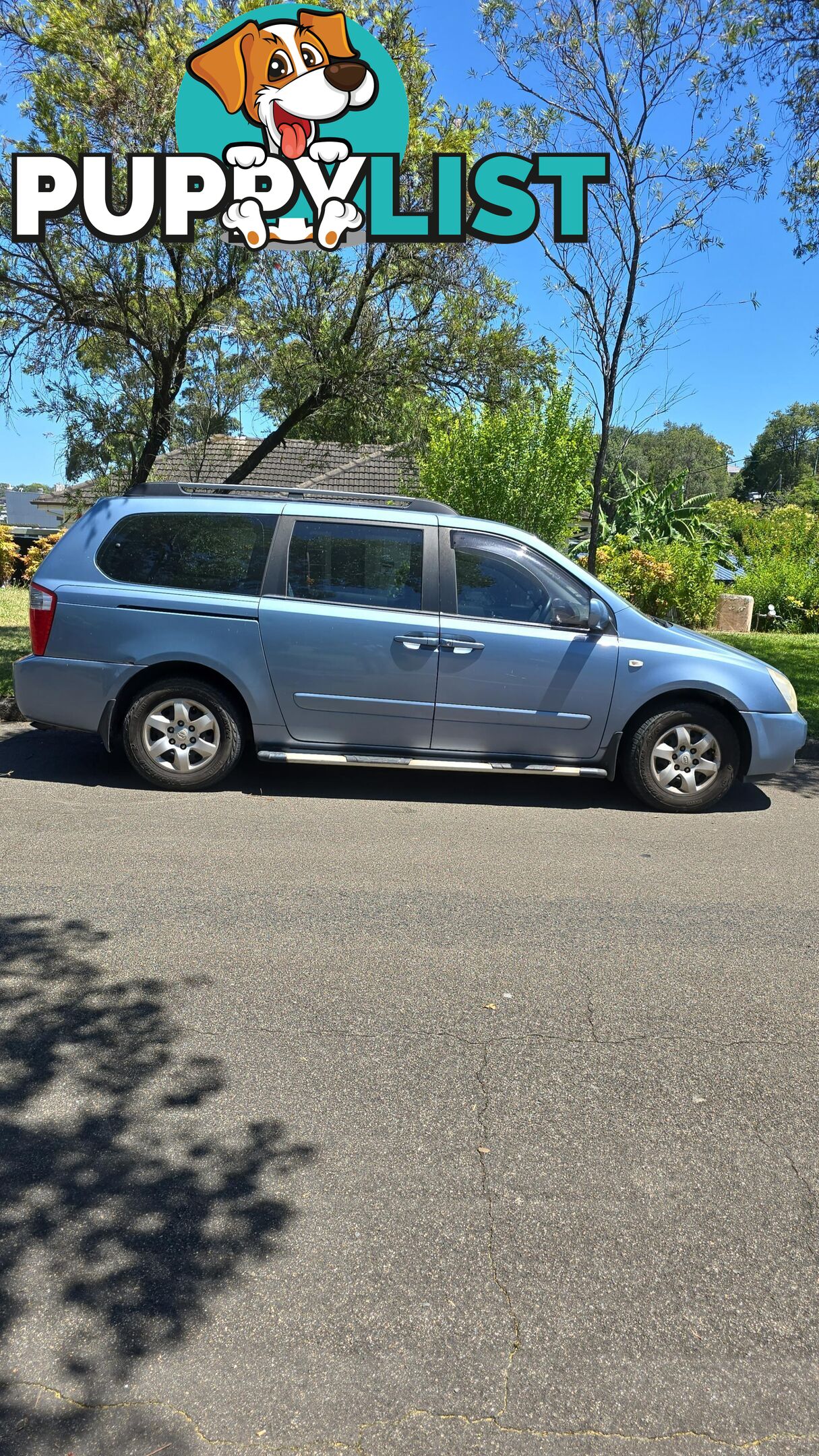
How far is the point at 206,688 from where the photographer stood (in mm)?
6785

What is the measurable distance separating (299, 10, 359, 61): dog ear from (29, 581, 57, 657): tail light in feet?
26.2

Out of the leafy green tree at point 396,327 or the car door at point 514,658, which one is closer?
the car door at point 514,658

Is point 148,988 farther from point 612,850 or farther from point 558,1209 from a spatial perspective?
point 612,850

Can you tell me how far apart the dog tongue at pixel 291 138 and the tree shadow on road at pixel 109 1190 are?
10.5m

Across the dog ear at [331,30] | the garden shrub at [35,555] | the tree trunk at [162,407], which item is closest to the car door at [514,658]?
the tree trunk at [162,407]

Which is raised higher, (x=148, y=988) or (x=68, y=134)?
(x=68, y=134)

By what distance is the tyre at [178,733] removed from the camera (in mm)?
6766

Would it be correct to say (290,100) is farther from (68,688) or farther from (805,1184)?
(805,1184)

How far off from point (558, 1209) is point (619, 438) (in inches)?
661

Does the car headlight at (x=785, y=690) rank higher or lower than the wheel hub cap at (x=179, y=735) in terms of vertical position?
higher

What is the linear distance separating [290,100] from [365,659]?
8.03 metres

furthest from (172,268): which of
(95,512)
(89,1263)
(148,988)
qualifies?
(89,1263)

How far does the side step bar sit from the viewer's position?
681cm

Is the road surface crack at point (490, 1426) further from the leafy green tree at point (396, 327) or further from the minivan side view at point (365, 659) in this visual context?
the leafy green tree at point (396, 327)
